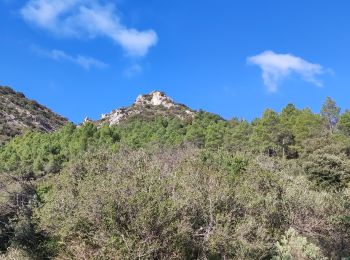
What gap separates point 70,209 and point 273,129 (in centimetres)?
5008

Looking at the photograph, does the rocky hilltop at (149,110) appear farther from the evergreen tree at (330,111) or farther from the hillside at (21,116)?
the evergreen tree at (330,111)

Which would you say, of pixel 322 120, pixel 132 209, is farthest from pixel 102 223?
pixel 322 120

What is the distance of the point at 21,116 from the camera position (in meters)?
126

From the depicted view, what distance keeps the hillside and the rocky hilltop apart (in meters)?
17.3

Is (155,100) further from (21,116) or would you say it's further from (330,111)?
(330,111)

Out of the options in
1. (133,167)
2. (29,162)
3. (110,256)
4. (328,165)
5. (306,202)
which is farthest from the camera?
(29,162)

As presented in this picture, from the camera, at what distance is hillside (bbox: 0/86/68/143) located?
113 metres

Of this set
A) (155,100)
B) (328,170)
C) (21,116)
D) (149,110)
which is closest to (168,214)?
(328,170)

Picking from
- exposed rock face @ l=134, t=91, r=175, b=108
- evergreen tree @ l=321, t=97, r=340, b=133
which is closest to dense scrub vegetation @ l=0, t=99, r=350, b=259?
evergreen tree @ l=321, t=97, r=340, b=133

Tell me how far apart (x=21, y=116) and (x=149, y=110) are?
39.4m

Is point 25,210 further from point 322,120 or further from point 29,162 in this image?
point 322,120

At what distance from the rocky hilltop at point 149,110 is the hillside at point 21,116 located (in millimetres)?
17328

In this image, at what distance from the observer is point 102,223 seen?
55.9 ft

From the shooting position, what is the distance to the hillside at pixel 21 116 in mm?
113175
